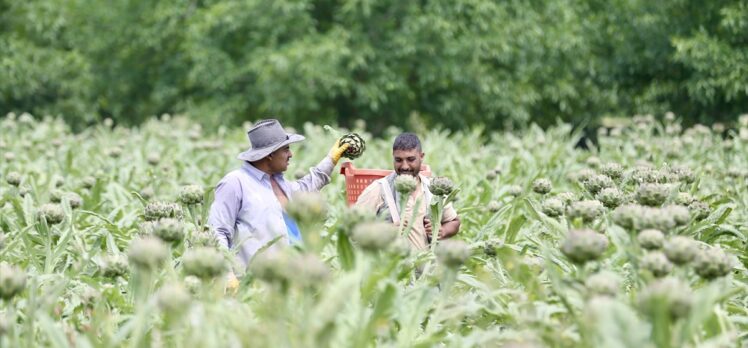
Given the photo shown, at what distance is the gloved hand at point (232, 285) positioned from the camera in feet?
13.9

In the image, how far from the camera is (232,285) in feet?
15.0

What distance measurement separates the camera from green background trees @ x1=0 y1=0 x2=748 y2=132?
2127cm

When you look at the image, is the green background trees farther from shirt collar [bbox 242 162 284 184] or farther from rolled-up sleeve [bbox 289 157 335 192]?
shirt collar [bbox 242 162 284 184]

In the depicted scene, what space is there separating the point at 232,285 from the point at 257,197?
1.15 meters

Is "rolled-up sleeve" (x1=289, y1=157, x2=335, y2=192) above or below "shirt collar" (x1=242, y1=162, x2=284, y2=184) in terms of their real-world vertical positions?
below

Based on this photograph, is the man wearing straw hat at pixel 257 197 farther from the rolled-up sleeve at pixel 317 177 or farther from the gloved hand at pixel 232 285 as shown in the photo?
the gloved hand at pixel 232 285

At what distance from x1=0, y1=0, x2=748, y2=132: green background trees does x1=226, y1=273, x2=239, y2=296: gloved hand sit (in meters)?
14.2

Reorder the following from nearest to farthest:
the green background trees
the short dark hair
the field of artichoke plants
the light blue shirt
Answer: the field of artichoke plants
the light blue shirt
the short dark hair
the green background trees

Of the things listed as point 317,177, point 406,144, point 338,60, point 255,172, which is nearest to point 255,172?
point 255,172

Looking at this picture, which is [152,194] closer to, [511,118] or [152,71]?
[511,118]

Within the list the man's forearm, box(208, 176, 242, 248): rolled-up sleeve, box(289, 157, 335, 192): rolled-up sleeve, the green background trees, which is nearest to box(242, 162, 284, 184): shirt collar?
box(208, 176, 242, 248): rolled-up sleeve

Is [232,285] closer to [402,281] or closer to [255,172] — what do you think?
[402,281]

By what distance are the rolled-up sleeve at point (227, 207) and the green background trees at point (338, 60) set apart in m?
13.4

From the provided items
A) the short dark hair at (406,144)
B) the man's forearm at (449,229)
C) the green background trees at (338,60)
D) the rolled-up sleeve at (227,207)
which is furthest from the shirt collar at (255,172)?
the green background trees at (338,60)
